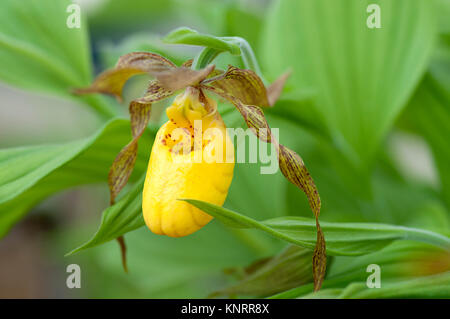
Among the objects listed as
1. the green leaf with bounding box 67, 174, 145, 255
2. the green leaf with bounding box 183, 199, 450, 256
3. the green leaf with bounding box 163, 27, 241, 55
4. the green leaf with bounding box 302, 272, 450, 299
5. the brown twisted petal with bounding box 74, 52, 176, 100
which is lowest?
the green leaf with bounding box 302, 272, 450, 299

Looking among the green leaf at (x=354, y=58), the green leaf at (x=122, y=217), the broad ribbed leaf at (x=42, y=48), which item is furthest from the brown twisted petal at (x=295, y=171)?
the broad ribbed leaf at (x=42, y=48)

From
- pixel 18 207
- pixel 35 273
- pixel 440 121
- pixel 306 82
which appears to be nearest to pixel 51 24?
pixel 18 207

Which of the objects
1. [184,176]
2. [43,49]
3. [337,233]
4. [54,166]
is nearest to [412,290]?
[337,233]

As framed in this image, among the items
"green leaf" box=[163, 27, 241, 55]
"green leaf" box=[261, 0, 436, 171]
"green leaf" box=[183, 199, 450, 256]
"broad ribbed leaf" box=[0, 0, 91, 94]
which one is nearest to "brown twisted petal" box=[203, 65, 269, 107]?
"green leaf" box=[163, 27, 241, 55]

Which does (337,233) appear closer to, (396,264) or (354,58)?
(396,264)

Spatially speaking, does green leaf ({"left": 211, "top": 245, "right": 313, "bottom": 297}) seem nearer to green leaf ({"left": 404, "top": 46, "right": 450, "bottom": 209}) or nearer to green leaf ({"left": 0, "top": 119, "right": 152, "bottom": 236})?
green leaf ({"left": 0, "top": 119, "right": 152, "bottom": 236})

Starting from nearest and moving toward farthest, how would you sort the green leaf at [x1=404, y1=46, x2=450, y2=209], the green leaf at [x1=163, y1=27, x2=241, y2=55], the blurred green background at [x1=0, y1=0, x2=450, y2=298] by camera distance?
the green leaf at [x1=163, y1=27, x2=241, y2=55] < the blurred green background at [x1=0, y1=0, x2=450, y2=298] < the green leaf at [x1=404, y1=46, x2=450, y2=209]
